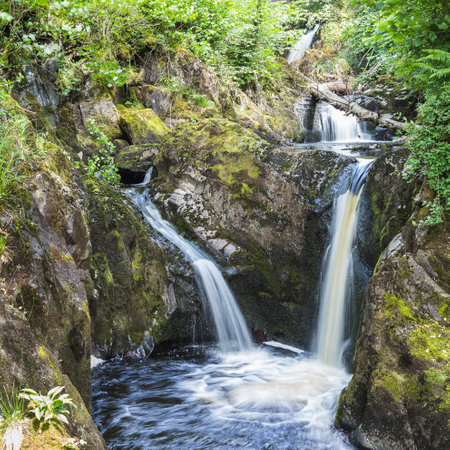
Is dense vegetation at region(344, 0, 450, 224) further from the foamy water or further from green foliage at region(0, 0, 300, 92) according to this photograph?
green foliage at region(0, 0, 300, 92)

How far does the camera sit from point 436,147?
14.5ft

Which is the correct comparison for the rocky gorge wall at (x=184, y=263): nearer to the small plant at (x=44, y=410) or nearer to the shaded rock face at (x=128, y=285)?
the shaded rock face at (x=128, y=285)

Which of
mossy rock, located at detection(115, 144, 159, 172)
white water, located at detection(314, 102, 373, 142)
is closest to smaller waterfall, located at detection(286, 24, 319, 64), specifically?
white water, located at detection(314, 102, 373, 142)

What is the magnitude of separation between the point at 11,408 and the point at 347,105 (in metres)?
11.9

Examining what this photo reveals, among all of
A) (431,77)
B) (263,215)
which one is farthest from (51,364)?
(263,215)

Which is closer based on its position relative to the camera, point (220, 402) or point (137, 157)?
point (220, 402)

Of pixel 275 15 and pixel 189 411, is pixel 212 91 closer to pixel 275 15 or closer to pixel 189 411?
pixel 275 15

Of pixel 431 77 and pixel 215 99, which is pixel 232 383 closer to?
pixel 431 77

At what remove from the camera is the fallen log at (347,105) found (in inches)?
315

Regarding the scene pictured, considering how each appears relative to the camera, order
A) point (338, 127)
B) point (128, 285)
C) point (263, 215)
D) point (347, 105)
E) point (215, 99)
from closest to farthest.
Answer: point (128, 285), point (263, 215), point (347, 105), point (215, 99), point (338, 127)

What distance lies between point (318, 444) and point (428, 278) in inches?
86.7

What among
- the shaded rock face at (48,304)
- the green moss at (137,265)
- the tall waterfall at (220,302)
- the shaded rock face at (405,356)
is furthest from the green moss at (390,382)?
the green moss at (137,265)

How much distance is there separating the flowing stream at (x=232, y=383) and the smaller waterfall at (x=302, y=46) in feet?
57.8

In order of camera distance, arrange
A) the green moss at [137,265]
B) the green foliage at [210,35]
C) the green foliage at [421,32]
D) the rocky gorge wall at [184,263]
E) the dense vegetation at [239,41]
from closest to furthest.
Result: the rocky gorge wall at [184,263] → the green foliage at [421,32] → the dense vegetation at [239,41] → the green moss at [137,265] → the green foliage at [210,35]
